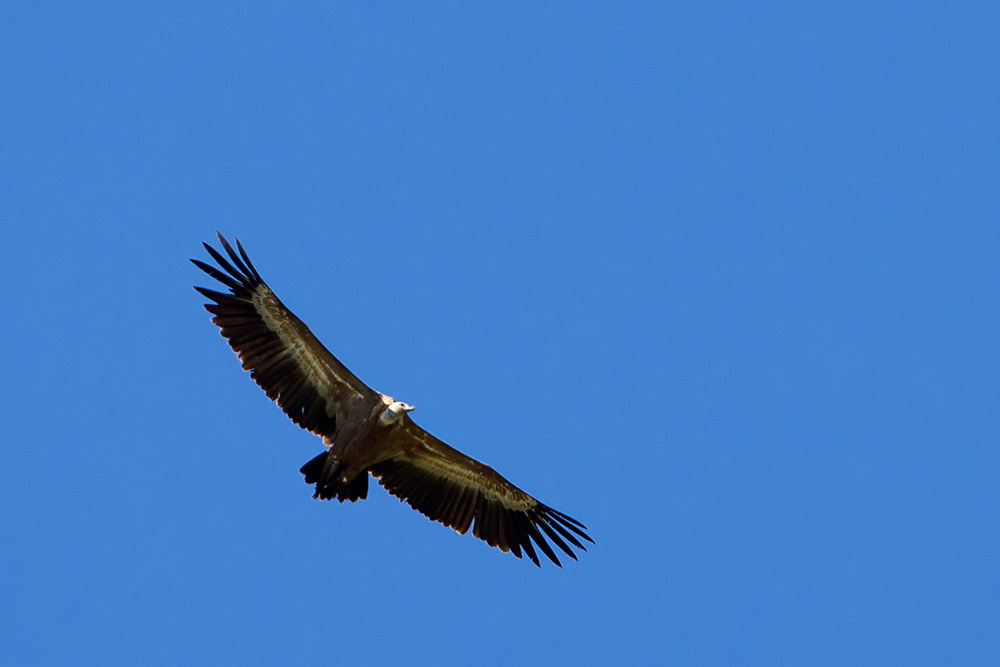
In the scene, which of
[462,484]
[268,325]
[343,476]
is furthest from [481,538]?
[268,325]

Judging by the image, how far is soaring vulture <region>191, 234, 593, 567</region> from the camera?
20.2 meters

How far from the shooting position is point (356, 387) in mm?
20594

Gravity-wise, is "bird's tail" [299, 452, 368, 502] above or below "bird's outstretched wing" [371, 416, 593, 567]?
below

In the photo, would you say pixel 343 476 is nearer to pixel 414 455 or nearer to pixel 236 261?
pixel 414 455

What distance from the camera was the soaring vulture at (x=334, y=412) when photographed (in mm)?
20250

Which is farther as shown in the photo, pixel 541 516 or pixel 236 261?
pixel 541 516

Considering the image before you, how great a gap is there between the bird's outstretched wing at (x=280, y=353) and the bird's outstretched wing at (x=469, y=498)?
1150 millimetres

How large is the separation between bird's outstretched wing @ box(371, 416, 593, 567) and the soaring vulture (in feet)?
0.05

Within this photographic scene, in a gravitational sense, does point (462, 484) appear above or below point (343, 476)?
above

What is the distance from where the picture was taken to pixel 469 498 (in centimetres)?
2162

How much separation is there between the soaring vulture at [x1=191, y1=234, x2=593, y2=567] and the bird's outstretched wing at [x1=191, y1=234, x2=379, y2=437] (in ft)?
0.05

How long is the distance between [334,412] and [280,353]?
1157mm

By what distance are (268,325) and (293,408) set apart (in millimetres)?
1252

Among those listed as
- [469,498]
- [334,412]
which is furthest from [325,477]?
[469,498]
